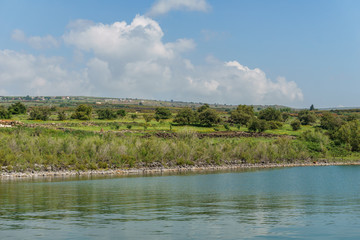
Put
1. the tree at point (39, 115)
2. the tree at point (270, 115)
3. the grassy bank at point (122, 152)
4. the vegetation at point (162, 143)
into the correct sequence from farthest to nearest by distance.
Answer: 1. the tree at point (270, 115)
2. the tree at point (39, 115)
3. the vegetation at point (162, 143)
4. the grassy bank at point (122, 152)

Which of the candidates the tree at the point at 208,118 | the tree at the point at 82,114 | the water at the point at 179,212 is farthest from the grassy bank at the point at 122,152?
the tree at the point at 82,114

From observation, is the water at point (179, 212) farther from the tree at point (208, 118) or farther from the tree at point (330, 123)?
the tree at point (330, 123)

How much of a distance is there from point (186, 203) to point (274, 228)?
11.3 m

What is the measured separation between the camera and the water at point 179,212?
22.7 meters

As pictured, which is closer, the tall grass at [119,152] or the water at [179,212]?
the water at [179,212]

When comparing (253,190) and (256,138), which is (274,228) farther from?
(256,138)

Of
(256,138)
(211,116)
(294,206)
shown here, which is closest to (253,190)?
(294,206)

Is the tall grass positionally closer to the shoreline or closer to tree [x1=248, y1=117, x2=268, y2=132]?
the shoreline

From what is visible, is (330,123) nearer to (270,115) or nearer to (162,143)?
(270,115)

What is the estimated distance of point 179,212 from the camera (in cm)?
2927

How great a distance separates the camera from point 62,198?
36562 mm

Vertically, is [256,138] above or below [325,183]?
above

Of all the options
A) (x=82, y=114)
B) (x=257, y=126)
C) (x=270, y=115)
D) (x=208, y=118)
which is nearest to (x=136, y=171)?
(x=257, y=126)

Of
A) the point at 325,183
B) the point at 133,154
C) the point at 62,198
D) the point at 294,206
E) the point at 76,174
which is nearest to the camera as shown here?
the point at 294,206
